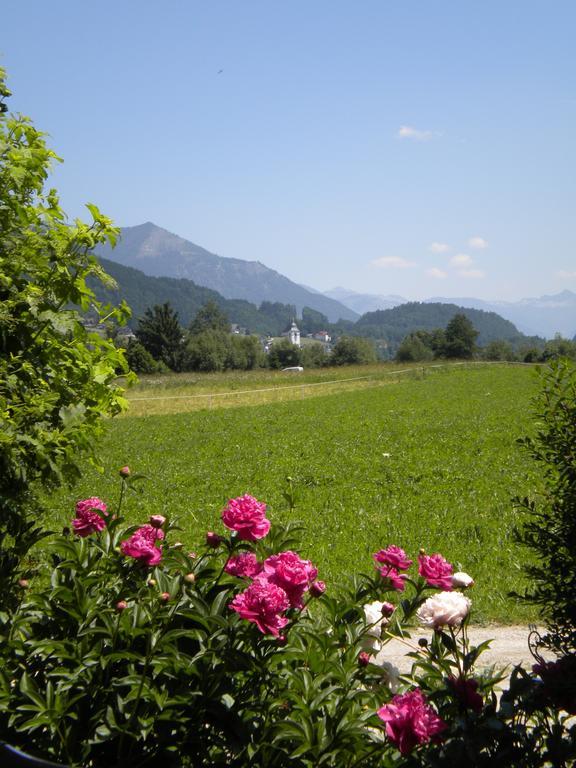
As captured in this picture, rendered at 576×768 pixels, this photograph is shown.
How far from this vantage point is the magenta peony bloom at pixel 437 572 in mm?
2514

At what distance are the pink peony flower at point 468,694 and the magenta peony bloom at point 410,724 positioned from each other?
5.1 inches

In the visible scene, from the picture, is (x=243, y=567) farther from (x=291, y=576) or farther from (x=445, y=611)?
(x=445, y=611)

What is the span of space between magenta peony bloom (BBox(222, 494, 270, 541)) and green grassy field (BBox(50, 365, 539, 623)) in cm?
59

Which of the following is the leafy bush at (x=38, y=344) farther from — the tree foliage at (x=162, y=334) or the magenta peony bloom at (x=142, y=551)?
the tree foliage at (x=162, y=334)

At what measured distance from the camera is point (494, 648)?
482 cm

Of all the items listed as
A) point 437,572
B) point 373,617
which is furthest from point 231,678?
point 437,572

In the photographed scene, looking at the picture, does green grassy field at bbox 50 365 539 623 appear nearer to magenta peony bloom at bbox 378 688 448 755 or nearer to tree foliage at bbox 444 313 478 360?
magenta peony bloom at bbox 378 688 448 755

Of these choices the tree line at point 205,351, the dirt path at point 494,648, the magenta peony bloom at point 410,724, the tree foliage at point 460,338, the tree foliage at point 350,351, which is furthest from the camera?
the tree foliage at point 350,351

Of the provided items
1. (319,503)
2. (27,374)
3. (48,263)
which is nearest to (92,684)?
(27,374)

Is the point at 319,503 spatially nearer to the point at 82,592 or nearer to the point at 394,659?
the point at 394,659

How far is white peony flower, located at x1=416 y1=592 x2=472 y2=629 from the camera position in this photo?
2.31m

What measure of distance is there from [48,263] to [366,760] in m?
2.56

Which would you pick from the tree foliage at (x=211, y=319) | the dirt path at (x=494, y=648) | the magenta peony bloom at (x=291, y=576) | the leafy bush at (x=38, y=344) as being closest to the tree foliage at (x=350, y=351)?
the tree foliage at (x=211, y=319)

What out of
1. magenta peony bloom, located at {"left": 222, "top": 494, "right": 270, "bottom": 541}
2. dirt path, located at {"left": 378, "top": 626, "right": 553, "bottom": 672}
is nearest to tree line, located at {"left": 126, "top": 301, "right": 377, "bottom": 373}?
dirt path, located at {"left": 378, "top": 626, "right": 553, "bottom": 672}
